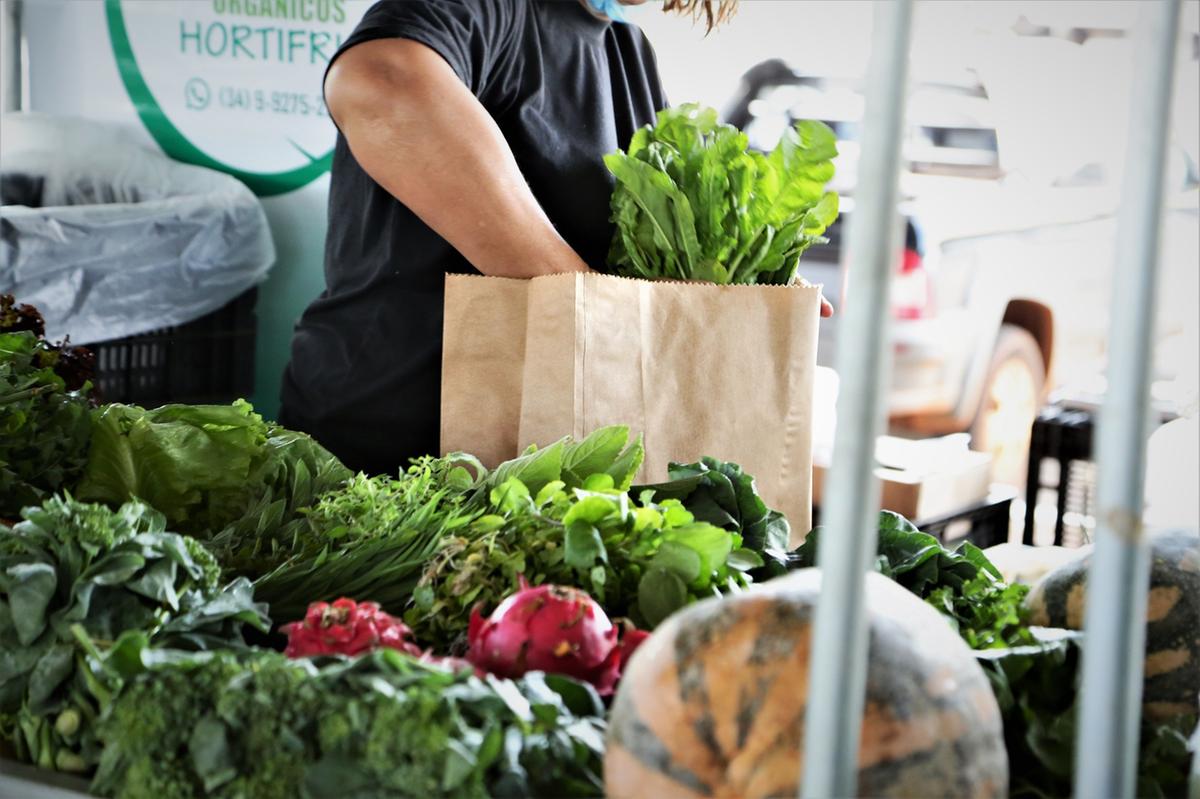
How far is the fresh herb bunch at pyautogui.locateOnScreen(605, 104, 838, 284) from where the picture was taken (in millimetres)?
1944

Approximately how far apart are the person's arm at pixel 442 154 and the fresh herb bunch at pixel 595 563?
0.62 meters

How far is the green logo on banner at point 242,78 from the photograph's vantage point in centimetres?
423

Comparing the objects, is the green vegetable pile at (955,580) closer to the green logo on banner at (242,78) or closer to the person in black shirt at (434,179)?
the person in black shirt at (434,179)

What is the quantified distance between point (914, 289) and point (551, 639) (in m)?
3.94

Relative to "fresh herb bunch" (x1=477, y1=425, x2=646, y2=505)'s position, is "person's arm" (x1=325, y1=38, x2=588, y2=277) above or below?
above

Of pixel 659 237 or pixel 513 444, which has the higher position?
pixel 659 237

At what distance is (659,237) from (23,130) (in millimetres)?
3316

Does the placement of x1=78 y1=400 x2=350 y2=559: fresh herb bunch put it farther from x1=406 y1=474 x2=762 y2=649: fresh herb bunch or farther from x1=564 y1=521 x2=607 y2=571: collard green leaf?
x1=564 y1=521 x2=607 y2=571: collard green leaf

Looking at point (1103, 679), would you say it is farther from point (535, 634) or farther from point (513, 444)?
point (513, 444)

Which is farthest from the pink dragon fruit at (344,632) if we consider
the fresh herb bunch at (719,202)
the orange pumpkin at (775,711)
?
the fresh herb bunch at (719,202)

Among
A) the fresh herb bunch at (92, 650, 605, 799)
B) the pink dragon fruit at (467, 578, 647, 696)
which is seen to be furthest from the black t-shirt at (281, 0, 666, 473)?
the fresh herb bunch at (92, 650, 605, 799)

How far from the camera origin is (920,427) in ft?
15.9

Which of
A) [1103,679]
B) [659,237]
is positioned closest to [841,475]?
[1103,679]

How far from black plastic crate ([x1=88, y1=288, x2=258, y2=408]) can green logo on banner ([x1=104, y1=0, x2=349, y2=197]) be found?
0.53 metres
